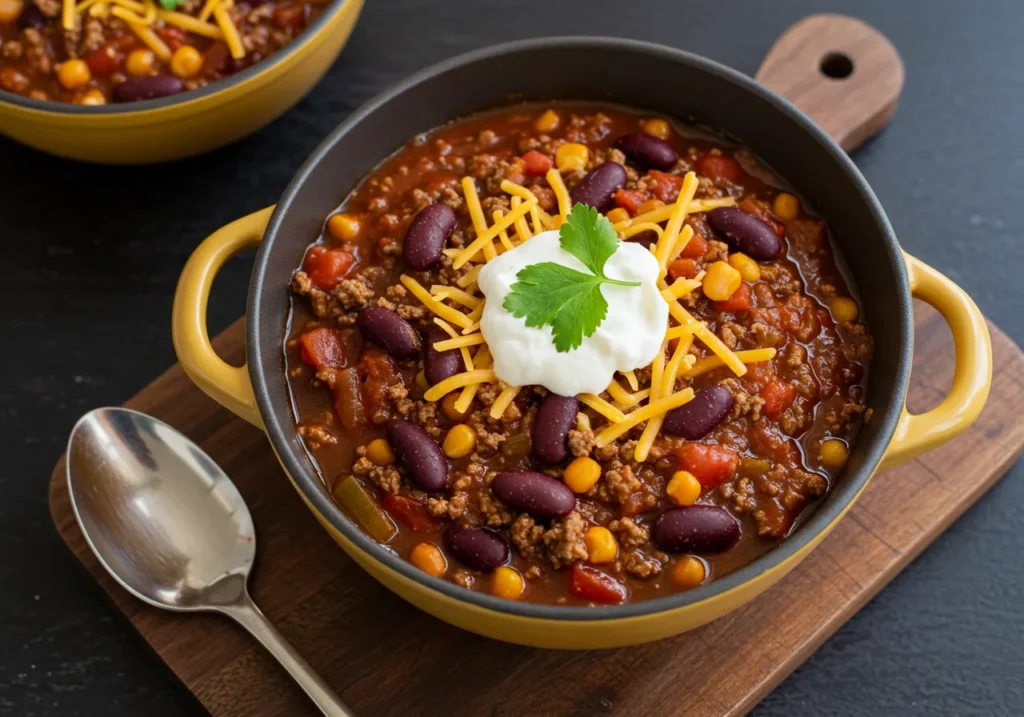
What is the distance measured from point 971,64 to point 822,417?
2.29m

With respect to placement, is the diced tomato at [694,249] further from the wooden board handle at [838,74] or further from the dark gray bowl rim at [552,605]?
the wooden board handle at [838,74]

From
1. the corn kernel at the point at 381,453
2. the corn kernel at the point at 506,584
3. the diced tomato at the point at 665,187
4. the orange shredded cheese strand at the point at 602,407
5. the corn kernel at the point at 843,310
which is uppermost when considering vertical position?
the diced tomato at the point at 665,187

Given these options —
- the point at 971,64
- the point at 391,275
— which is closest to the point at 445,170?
the point at 391,275

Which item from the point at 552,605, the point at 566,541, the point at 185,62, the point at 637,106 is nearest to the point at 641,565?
the point at 566,541

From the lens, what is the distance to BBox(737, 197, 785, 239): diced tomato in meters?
3.70

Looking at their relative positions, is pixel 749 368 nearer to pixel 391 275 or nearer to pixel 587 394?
pixel 587 394

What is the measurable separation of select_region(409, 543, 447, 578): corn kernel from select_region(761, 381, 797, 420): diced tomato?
101 cm

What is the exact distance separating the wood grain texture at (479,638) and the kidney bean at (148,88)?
1.28m

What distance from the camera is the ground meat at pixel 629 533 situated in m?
3.15

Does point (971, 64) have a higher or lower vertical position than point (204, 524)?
higher

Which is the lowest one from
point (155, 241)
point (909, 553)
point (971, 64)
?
point (909, 553)

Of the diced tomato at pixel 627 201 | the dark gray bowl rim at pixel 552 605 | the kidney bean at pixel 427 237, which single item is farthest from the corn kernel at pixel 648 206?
the kidney bean at pixel 427 237

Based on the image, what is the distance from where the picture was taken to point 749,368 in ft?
11.0

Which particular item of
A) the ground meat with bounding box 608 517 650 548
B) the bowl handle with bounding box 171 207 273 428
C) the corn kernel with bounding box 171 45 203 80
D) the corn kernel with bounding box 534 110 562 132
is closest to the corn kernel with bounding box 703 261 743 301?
the ground meat with bounding box 608 517 650 548
